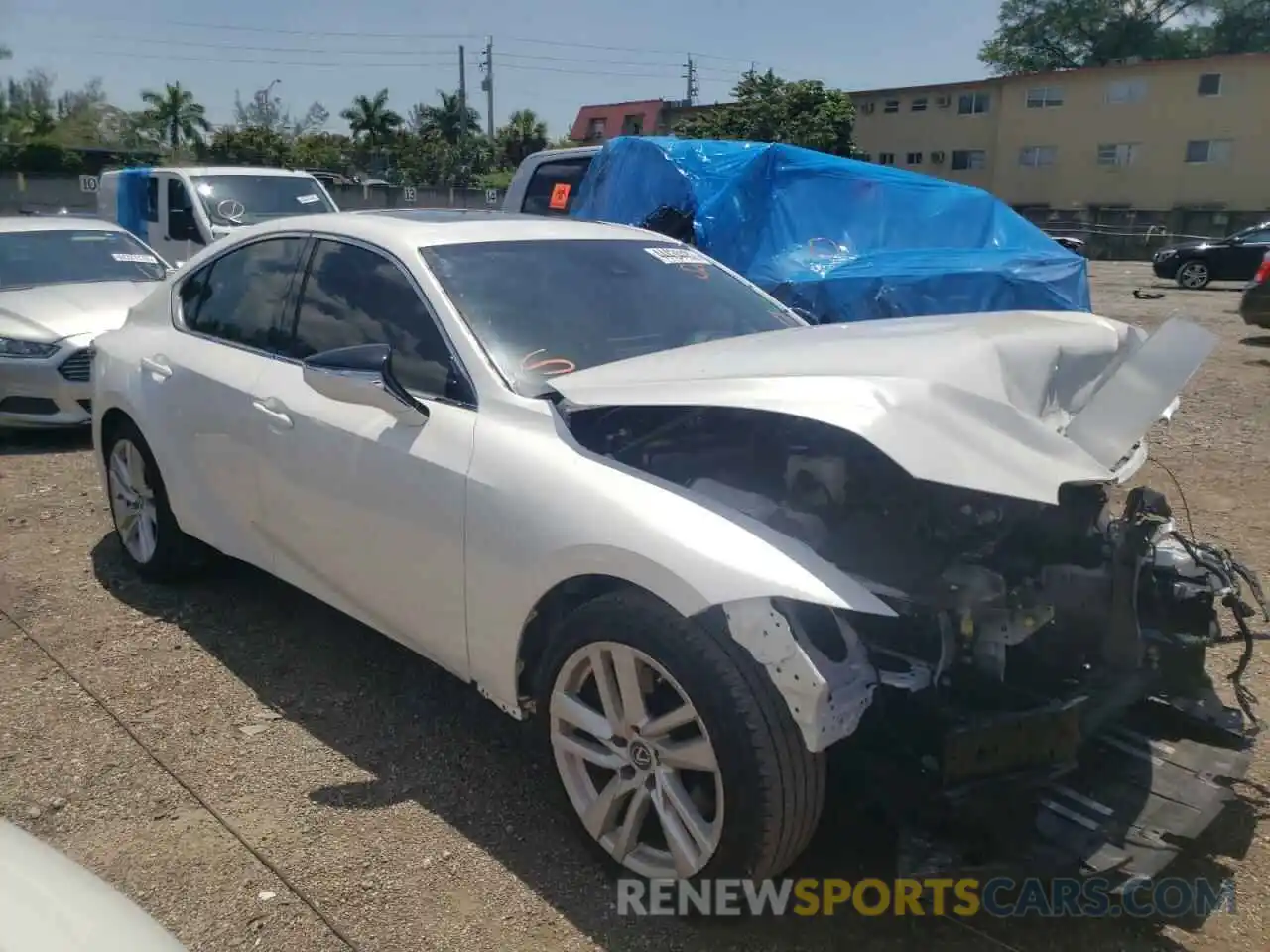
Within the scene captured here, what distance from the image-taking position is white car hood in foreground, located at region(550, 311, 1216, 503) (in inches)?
90.7

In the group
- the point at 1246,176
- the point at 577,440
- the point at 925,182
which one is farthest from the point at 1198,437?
the point at 1246,176

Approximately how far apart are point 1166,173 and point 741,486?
47.8 meters

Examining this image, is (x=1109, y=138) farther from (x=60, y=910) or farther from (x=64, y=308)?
(x=60, y=910)

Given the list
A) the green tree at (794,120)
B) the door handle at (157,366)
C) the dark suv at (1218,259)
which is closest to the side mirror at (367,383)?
the door handle at (157,366)

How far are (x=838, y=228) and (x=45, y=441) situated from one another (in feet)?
20.0

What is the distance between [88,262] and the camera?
8500 millimetres

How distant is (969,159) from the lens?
161 ft

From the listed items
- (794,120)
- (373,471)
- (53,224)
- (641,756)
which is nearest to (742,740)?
(641,756)

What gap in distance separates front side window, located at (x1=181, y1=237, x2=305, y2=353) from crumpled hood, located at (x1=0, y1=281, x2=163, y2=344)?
321 cm

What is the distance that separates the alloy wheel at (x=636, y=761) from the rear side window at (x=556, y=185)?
6.98 metres

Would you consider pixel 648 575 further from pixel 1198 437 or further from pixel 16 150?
pixel 16 150

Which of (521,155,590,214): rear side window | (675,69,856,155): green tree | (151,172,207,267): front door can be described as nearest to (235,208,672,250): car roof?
(521,155,590,214): rear side window

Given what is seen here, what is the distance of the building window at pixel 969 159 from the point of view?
4862 centimetres

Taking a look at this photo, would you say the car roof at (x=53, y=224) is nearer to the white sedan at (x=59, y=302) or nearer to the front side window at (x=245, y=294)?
the white sedan at (x=59, y=302)
